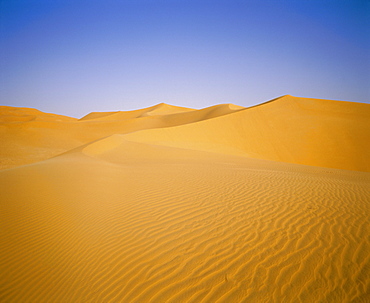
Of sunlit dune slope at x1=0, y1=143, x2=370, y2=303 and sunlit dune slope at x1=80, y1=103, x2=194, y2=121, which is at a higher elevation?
sunlit dune slope at x1=80, y1=103, x2=194, y2=121

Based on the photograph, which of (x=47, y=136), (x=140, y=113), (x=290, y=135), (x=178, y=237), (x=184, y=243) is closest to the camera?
(x=184, y=243)

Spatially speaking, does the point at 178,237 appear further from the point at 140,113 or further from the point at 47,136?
the point at 140,113

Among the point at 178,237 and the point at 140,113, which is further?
the point at 140,113

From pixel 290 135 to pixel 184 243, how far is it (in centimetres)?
2233

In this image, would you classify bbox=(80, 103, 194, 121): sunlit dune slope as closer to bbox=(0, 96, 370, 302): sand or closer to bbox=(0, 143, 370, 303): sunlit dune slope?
bbox=(0, 96, 370, 302): sand

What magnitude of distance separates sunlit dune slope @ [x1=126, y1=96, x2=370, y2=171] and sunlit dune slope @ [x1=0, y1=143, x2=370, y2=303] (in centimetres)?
1390

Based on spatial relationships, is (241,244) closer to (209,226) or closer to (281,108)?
(209,226)

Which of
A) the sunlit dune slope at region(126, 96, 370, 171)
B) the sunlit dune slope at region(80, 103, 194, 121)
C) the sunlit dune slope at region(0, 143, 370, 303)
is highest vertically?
the sunlit dune slope at region(80, 103, 194, 121)

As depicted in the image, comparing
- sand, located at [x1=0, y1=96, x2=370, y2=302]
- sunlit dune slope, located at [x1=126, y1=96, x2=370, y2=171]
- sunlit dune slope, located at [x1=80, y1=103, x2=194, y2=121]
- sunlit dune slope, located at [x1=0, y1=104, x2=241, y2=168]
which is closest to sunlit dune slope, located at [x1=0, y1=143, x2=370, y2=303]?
sand, located at [x1=0, y1=96, x2=370, y2=302]

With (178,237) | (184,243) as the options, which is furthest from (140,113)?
Result: (184,243)

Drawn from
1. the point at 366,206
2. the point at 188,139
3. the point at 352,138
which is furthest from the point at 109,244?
the point at 352,138

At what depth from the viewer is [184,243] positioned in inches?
139

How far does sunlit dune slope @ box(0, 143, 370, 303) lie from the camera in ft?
8.82

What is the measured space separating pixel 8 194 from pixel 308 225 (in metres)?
8.25
